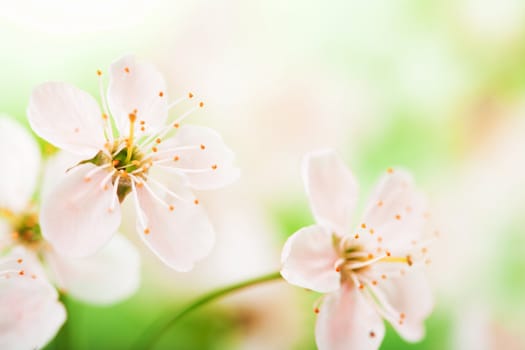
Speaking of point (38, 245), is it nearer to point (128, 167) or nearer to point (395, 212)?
point (128, 167)

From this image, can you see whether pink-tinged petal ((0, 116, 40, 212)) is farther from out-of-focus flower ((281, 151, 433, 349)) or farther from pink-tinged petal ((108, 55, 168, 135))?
out-of-focus flower ((281, 151, 433, 349))

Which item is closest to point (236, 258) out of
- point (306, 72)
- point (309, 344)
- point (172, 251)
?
point (309, 344)

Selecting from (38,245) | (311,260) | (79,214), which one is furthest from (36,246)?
(311,260)

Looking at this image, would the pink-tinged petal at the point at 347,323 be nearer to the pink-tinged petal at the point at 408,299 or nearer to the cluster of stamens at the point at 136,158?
the pink-tinged petal at the point at 408,299

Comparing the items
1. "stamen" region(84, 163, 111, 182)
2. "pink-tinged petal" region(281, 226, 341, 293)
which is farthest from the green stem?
"stamen" region(84, 163, 111, 182)

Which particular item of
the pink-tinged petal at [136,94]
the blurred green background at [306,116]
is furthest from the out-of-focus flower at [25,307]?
the blurred green background at [306,116]

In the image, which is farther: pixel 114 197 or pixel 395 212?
pixel 395 212
